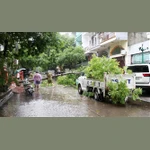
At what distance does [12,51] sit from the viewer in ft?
56.2

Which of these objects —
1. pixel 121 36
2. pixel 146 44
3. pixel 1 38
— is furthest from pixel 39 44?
pixel 121 36

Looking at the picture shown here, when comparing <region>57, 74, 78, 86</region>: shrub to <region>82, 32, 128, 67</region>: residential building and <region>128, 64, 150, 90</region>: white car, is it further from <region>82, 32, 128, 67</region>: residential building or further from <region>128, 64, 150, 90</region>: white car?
<region>128, 64, 150, 90</region>: white car

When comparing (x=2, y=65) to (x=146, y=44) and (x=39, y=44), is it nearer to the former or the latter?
(x=39, y=44)

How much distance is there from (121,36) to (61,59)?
10.0m

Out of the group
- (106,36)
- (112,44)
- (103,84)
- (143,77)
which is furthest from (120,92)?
(112,44)

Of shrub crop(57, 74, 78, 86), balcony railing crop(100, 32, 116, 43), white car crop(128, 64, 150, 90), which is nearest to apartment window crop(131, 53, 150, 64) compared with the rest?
balcony railing crop(100, 32, 116, 43)

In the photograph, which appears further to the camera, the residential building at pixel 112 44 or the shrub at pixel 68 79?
the residential building at pixel 112 44

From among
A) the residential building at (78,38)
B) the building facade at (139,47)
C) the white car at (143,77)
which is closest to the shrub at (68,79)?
the building facade at (139,47)

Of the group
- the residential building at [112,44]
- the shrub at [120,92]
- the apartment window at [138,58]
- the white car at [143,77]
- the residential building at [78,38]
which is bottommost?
the shrub at [120,92]

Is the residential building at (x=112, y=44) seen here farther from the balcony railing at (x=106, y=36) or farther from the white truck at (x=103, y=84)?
the white truck at (x=103, y=84)

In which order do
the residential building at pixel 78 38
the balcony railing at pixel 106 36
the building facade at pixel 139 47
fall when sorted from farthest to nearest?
the residential building at pixel 78 38, the balcony railing at pixel 106 36, the building facade at pixel 139 47

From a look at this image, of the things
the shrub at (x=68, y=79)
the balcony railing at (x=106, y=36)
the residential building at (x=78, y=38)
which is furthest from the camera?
the residential building at (x=78, y=38)

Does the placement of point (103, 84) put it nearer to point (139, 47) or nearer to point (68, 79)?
point (139, 47)

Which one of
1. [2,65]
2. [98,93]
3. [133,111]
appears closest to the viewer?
[133,111]
